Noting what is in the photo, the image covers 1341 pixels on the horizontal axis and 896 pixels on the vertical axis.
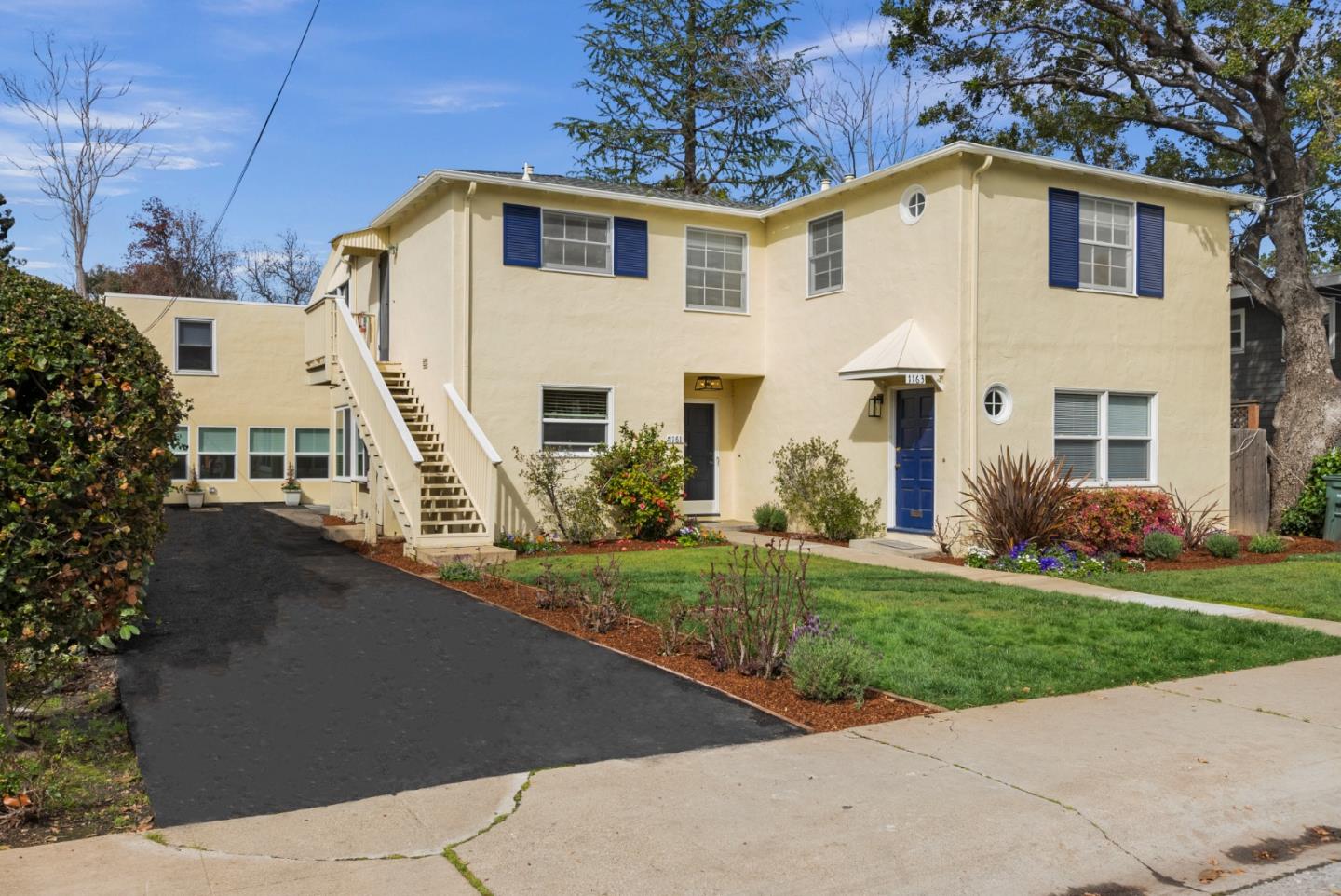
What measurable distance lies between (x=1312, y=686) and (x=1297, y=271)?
13.3m

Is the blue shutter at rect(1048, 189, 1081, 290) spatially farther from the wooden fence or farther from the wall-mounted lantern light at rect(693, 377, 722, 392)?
the wall-mounted lantern light at rect(693, 377, 722, 392)

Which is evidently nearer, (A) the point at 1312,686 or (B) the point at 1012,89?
(A) the point at 1312,686

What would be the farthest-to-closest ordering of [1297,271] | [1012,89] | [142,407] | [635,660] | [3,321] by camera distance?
[1012,89]
[1297,271]
[635,660]
[142,407]
[3,321]

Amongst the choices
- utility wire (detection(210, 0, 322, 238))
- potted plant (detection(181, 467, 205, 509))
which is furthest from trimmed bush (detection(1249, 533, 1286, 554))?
potted plant (detection(181, 467, 205, 509))

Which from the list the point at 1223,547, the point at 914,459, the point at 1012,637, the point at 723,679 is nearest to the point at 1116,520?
the point at 1223,547

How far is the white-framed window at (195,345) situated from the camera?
80.3ft

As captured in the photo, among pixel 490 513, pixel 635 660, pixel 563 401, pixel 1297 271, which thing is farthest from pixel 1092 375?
pixel 635 660

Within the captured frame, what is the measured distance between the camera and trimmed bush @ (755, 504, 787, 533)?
17078mm

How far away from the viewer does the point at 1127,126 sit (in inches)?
875

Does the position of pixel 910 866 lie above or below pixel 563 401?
below

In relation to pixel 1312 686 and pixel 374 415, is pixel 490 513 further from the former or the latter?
pixel 1312 686

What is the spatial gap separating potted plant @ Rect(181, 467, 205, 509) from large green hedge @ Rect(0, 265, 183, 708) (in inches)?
738

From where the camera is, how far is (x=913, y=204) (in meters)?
14.9

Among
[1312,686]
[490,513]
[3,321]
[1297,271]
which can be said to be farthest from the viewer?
[1297,271]
